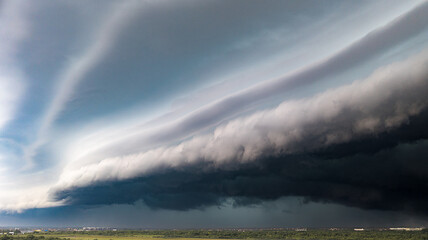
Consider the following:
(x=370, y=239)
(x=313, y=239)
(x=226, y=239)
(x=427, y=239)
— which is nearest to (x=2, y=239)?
(x=226, y=239)

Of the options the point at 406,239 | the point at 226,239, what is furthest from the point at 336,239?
the point at 226,239

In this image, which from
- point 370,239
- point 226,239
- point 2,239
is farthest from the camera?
point 226,239

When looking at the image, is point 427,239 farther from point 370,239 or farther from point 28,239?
point 28,239

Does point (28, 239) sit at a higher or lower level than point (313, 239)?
higher

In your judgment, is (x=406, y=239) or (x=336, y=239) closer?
(x=406, y=239)

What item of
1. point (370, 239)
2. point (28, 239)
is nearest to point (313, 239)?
point (370, 239)

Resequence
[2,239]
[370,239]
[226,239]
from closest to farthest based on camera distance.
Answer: [2,239] → [370,239] → [226,239]

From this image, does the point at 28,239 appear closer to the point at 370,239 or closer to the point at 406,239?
the point at 370,239

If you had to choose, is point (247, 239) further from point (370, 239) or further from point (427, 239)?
point (427, 239)
